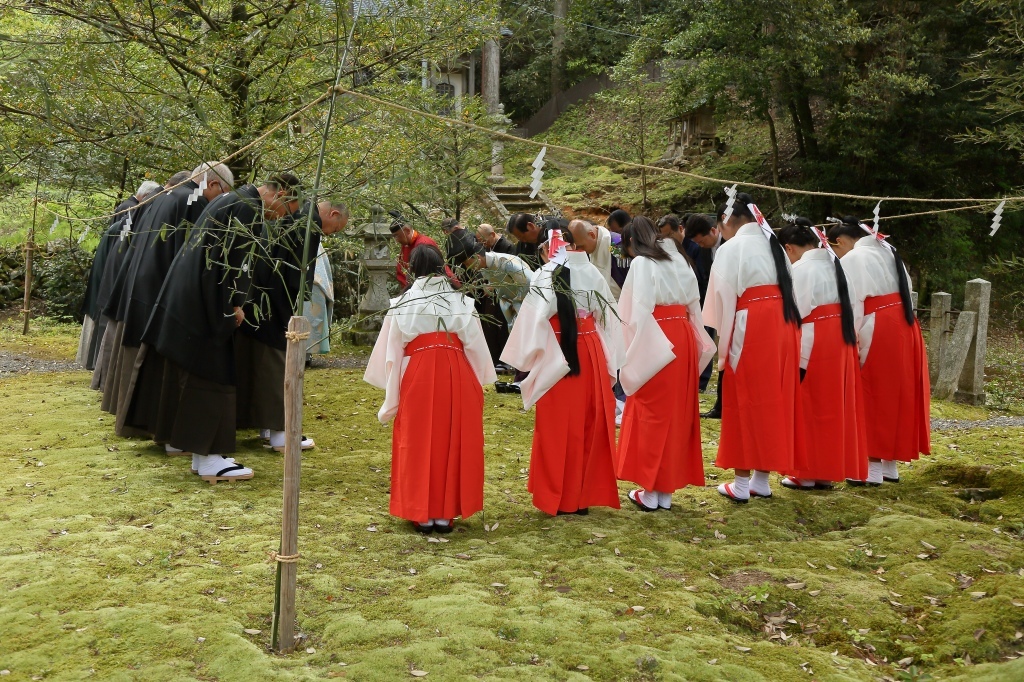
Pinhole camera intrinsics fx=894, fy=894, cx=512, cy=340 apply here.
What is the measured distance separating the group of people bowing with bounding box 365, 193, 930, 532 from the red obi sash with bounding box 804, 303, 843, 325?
1 cm

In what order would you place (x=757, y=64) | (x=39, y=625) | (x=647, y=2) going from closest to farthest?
(x=39, y=625) → (x=757, y=64) → (x=647, y=2)

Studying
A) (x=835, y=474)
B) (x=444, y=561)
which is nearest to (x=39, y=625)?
(x=444, y=561)

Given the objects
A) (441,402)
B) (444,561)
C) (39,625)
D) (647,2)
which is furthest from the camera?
(647,2)

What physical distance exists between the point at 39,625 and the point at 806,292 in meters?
5.56

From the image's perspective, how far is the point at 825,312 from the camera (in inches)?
275

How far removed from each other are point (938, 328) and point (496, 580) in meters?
8.62

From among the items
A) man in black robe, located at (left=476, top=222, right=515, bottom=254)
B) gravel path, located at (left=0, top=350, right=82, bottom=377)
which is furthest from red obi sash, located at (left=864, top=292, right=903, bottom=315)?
gravel path, located at (left=0, top=350, right=82, bottom=377)

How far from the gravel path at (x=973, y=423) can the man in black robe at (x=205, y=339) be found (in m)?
7.47

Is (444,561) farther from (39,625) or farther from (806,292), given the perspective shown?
(806,292)

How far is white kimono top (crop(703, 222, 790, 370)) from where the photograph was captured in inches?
259

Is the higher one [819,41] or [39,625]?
[819,41]

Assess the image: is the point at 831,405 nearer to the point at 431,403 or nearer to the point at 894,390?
the point at 894,390

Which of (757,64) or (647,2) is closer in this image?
(757,64)

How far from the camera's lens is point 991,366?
50.2 feet
